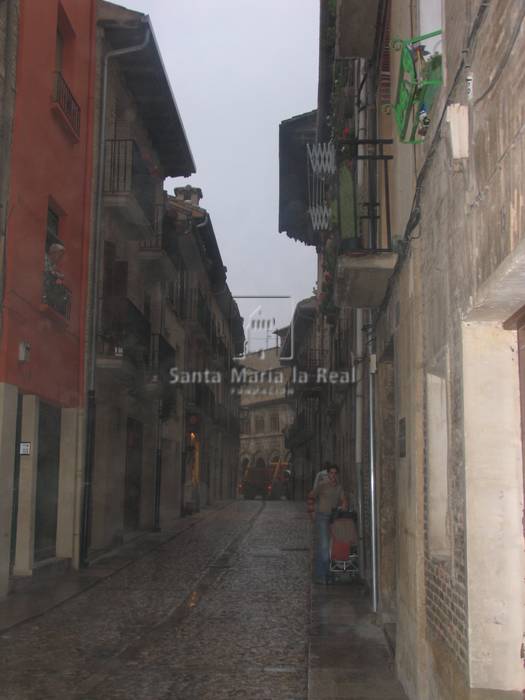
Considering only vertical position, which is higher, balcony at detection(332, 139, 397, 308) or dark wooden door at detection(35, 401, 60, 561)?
balcony at detection(332, 139, 397, 308)

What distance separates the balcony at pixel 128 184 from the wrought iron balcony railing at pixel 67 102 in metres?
1.97

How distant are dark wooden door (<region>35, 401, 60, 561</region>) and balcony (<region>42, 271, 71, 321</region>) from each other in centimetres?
138

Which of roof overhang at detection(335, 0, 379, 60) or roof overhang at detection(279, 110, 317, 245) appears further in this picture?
roof overhang at detection(279, 110, 317, 245)

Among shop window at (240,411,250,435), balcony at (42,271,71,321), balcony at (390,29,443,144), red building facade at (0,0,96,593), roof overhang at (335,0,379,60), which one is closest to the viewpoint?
balcony at (390,29,443,144)

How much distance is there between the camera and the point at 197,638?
7.94 m

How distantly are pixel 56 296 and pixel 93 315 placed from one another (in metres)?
2.01

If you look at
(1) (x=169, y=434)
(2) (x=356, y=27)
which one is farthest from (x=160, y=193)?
(2) (x=356, y=27)

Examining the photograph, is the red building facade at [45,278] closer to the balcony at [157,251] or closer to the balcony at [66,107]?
the balcony at [66,107]

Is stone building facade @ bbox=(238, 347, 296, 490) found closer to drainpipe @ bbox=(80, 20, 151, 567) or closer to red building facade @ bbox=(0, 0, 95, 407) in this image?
drainpipe @ bbox=(80, 20, 151, 567)

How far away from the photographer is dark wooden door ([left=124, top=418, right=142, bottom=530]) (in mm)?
18328

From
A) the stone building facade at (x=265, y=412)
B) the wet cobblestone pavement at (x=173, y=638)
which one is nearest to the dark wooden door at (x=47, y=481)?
the wet cobblestone pavement at (x=173, y=638)

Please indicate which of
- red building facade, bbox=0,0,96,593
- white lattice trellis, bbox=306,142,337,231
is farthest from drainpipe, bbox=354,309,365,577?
red building facade, bbox=0,0,96,593

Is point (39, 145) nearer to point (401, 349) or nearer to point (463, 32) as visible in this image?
point (401, 349)

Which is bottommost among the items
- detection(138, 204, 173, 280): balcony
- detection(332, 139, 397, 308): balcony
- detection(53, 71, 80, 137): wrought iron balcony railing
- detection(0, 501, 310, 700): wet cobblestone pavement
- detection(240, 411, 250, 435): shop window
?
detection(0, 501, 310, 700): wet cobblestone pavement
